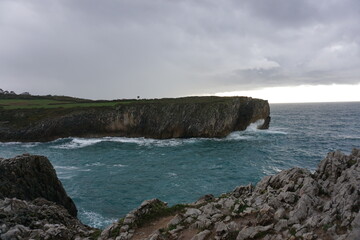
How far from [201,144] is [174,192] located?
28.8m

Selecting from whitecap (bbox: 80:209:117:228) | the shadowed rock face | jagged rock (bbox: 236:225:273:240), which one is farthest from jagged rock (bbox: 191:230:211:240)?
the shadowed rock face

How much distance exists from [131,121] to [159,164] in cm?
3209

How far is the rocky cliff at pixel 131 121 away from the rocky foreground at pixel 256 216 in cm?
4879

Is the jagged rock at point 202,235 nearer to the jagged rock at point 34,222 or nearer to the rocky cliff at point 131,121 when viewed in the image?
the jagged rock at point 34,222

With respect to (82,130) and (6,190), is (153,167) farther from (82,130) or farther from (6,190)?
(82,130)

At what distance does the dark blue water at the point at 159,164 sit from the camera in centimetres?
2630

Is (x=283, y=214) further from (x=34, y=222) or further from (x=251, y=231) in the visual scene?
(x=34, y=222)

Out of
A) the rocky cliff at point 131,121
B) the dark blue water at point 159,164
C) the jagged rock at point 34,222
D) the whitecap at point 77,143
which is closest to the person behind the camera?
the jagged rock at point 34,222

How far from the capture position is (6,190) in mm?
17438

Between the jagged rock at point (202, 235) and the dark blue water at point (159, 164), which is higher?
the jagged rock at point (202, 235)

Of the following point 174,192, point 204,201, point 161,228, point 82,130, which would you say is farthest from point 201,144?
point 161,228

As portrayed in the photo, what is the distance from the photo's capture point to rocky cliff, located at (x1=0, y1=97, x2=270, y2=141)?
212 ft

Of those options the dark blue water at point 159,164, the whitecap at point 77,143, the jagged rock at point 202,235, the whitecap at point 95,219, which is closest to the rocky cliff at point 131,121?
the whitecap at point 77,143

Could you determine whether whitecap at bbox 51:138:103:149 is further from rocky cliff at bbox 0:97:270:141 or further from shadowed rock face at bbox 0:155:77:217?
shadowed rock face at bbox 0:155:77:217
